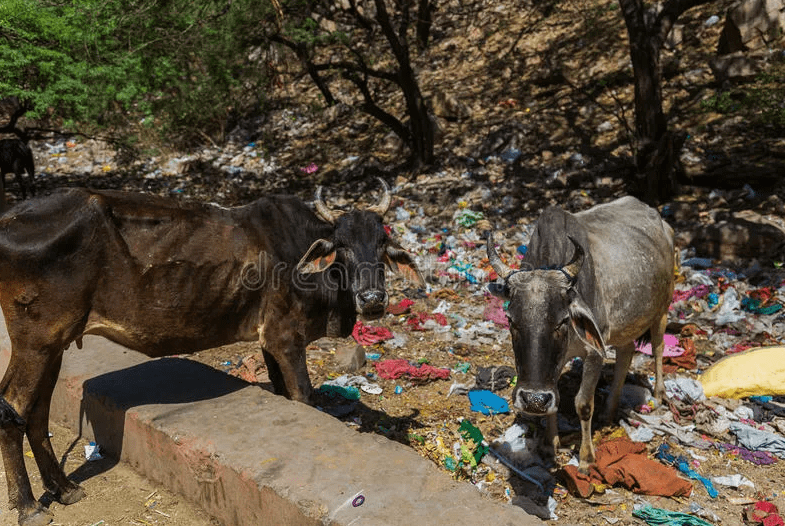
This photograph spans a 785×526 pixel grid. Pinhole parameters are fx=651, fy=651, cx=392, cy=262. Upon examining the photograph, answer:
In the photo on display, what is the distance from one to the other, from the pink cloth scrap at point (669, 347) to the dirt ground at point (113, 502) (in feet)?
15.4

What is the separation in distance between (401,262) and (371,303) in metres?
0.62

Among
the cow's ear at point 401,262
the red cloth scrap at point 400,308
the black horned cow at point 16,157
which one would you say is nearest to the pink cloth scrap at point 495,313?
the red cloth scrap at point 400,308

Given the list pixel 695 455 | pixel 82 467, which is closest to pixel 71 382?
pixel 82 467

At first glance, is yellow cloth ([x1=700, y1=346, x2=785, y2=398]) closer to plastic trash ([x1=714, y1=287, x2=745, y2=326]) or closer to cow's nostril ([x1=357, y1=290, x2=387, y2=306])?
plastic trash ([x1=714, y1=287, x2=745, y2=326])

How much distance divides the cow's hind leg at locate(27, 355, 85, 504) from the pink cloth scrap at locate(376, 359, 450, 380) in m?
3.15

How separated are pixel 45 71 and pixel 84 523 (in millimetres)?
9354

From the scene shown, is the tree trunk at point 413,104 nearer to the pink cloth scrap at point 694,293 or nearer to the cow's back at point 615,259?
the pink cloth scrap at point 694,293

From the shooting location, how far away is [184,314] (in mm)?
4355

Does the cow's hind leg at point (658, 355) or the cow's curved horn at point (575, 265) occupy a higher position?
the cow's curved horn at point (575, 265)

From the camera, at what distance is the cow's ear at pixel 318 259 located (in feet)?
14.9

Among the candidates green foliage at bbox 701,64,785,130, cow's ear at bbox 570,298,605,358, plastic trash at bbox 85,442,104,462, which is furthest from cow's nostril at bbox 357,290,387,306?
green foliage at bbox 701,64,785,130

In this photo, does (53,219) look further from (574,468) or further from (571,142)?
(571,142)

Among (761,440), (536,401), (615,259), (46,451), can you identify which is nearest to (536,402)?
(536,401)

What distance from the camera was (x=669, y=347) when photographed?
6.87 meters
